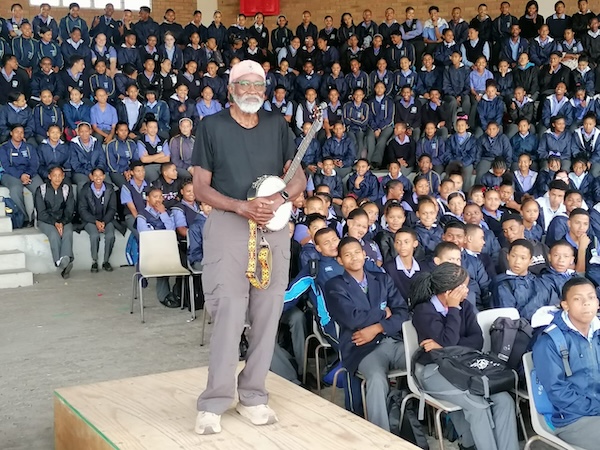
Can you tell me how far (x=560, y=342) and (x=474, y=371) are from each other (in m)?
0.43

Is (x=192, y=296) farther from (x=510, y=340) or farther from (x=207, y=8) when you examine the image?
(x=207, y=8)

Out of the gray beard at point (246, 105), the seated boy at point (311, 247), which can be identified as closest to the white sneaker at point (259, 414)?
the gray beard at point (246, 105)

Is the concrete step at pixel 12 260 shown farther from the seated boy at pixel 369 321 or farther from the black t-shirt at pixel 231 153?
the black t-shirt at pixel 231 153

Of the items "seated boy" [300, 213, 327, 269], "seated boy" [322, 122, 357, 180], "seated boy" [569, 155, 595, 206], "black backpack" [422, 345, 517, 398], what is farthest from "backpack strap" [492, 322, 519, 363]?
"seated boy" [322, 122, 357, 180]

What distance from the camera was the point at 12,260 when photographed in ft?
26.8

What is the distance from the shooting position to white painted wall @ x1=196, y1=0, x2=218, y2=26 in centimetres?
1455

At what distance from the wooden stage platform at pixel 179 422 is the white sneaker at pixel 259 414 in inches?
1.0

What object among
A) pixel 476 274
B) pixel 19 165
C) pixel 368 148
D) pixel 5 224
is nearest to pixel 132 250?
pixel 5 224

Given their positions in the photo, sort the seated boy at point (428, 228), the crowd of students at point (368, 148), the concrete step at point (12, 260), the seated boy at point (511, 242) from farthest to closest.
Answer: the concrete step at point (12, 260) < the seated boy at point (428, 228) < the seated boy at point (511, 242) < the crowd of students at point (368, 148)

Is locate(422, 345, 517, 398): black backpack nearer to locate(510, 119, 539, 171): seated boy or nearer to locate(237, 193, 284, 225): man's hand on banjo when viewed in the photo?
locate(237, 193, 284, 225): man's hand on banjo

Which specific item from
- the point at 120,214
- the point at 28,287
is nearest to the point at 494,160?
the point at 120,214

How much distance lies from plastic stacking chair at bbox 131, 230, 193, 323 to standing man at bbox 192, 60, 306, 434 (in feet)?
11.7

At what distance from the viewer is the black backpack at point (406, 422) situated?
13.3 feet

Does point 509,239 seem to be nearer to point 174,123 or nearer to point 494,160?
point 494,160
